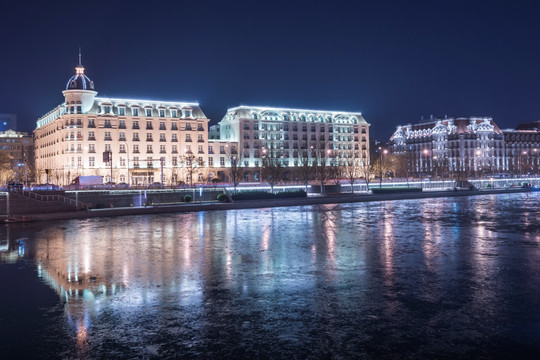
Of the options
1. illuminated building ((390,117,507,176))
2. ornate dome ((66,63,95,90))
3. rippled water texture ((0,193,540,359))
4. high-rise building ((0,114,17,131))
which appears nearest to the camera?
rippled water texture ((0,193,540,359))

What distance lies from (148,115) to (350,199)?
200 ft

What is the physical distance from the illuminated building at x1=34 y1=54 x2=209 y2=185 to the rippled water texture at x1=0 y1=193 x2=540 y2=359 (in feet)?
238

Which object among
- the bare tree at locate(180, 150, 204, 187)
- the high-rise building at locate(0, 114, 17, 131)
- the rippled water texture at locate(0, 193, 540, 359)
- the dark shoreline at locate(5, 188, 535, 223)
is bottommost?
the rippled water texture at locate(0, 193, 540, 359)

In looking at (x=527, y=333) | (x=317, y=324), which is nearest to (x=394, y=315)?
(x=317, y=324)

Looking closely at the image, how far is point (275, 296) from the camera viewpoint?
11133 mm

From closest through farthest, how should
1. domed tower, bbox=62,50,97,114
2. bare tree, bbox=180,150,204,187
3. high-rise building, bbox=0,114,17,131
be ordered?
domed tower, bbox=62,50,97,114, bare tree, bbox=180,150,204,187, high-rise building, bbox=0,114,17,131

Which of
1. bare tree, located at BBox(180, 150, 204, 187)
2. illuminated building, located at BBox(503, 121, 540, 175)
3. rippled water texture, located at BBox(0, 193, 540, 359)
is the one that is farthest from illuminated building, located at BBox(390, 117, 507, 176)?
rippled water texture, located at BBox(0, 193, 540, 359)

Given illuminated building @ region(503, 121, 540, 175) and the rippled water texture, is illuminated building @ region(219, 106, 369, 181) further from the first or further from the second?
the rippled water texture

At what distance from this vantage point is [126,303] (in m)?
10.8

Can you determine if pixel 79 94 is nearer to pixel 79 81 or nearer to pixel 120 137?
pixel 79 81

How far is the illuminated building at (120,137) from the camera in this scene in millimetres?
90438

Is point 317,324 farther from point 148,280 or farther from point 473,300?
point 148,280

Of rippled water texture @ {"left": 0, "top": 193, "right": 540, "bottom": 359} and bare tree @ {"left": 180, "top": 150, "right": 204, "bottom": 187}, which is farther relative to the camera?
bare tree @ {"left": 180, "top": 150, "right": 204, "bottom": 187}

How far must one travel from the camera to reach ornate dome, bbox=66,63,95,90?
304ft
